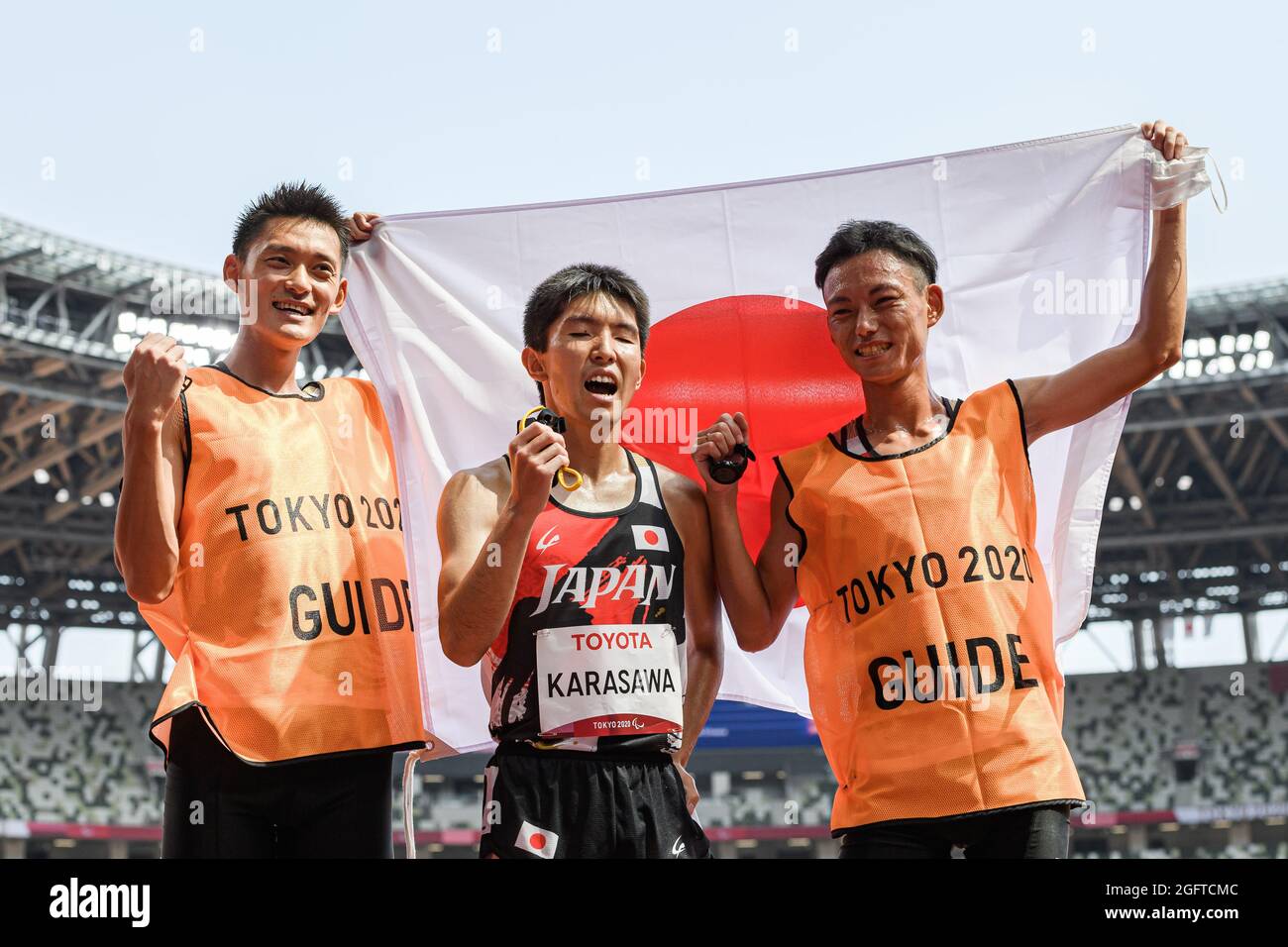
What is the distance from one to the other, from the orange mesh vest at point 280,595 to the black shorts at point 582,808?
53 cm

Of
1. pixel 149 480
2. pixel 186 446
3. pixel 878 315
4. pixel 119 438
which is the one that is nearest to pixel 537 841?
pixel 149 480

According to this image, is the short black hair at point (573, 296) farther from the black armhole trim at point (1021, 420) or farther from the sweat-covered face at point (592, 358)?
the black armhole trim at point (1021, 420)

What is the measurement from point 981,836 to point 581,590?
1080 millimetres

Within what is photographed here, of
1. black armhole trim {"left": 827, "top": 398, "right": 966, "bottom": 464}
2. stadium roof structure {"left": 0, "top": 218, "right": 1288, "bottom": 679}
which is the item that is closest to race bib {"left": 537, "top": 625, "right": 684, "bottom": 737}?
black armhole trim {"left": 827, "top": 398, "right": 966, "bottom": 464}

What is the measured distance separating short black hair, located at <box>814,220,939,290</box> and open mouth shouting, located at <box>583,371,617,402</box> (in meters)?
0.75

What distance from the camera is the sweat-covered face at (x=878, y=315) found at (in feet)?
10.3

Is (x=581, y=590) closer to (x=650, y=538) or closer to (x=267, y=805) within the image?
(x=650, y=538)

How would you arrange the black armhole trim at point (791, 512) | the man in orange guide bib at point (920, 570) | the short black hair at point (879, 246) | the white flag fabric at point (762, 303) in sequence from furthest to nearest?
the white flag fabric at point (762, 303), the short black hair at point (879, 246), the black armhole trim at point (791, 512), the man in orange guide bib at point (920, 570)

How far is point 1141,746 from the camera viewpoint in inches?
1067

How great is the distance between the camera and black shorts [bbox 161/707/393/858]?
114 inches

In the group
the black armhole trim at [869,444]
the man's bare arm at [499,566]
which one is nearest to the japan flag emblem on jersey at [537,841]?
the man's bare arm at [499,566]

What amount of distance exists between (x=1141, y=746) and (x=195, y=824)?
27.7m

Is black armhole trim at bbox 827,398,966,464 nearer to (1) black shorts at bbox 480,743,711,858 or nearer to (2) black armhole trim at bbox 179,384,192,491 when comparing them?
(1) black shorts at bbox 480,743,711,858

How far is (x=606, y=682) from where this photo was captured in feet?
8.90
